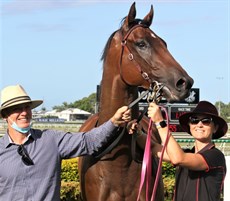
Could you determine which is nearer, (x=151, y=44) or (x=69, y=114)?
(x=151, y=44)

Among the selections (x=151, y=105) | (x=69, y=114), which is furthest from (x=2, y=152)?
(x=69, y=114)

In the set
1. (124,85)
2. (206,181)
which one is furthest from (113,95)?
(206,181)

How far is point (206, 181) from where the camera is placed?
12.0 feet

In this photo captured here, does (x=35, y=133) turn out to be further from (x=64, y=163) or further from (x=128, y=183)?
(x=64, y=163)

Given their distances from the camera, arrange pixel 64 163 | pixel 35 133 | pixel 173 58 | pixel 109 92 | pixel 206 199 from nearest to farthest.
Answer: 1. pixel 206 199
2. pixel 35 133
3. pixel 173 58
4. pixel 109 92
5. pixel 64 163

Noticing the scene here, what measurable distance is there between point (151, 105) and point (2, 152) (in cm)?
112

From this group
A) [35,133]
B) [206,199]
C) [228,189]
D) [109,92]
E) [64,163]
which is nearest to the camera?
[206,199]

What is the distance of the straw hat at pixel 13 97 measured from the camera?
12.3ft

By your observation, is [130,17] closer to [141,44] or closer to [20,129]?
[141,44]

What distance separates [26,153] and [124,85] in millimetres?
1121

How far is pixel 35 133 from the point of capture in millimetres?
3928

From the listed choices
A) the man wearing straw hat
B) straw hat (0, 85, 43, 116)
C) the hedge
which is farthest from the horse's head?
the hedge

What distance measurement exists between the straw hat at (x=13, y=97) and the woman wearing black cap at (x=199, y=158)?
0.91 meters

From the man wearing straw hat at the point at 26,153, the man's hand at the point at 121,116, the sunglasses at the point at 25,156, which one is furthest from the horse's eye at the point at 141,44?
the sunglasses at the point at 25,156
